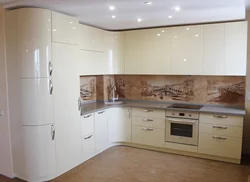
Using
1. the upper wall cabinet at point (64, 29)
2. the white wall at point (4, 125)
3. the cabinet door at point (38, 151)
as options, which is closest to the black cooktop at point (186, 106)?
the upper wall cabinet at point (64, 29)

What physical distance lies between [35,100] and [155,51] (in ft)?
8.49

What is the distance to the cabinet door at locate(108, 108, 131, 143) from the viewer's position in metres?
4.82

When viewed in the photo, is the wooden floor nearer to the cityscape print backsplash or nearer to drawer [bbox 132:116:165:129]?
drawer [bbox 132:116:165:129]

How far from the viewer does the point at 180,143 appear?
436 cm

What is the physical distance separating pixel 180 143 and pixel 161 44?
1.98 metres

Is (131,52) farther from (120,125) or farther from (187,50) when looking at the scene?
(120,125)

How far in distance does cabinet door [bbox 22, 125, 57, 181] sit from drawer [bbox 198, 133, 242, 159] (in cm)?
261

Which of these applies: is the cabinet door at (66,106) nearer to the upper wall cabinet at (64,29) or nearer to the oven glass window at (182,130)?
the upper wall cabinet at (64,29)

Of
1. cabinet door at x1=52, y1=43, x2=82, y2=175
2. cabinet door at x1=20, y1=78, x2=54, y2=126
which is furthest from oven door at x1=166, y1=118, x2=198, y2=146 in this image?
cabinet door at x1=20, y1=78, x2=54, y2=126

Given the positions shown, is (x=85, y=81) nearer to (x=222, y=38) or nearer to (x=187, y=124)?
(x=187, y=124)

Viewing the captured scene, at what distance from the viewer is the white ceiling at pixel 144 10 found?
3047 mm

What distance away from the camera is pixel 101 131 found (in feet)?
14.8

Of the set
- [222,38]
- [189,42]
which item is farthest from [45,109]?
[222,38]

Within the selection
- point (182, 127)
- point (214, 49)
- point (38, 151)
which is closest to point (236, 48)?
point (214, 49)
